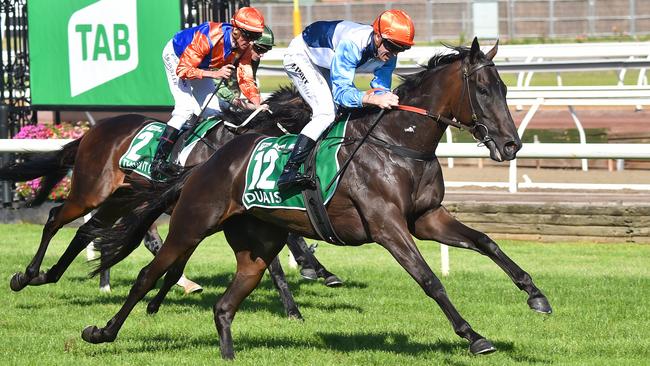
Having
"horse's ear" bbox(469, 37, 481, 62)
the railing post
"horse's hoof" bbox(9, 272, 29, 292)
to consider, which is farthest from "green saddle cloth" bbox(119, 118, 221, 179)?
the railing post

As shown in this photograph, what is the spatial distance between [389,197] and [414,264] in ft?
1.21

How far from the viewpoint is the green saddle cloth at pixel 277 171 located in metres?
5.81

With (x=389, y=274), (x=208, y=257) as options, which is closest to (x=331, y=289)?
(x=389, y=274)

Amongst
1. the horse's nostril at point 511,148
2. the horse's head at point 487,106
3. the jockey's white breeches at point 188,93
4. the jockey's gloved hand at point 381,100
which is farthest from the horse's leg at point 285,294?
the horse's nostril at point 511,148

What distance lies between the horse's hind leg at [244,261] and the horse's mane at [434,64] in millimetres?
1005

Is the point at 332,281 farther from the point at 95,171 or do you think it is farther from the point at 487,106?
the point at 487,106

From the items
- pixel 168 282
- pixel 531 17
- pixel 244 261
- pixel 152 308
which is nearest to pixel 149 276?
pixel 244 261

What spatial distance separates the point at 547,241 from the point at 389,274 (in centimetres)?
183

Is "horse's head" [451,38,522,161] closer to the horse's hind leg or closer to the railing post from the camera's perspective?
the horse's hind leg

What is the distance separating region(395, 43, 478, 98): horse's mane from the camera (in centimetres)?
578

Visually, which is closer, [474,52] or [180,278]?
[474,52]

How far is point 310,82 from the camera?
6.33m

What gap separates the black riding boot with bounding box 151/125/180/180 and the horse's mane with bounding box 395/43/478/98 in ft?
6.90

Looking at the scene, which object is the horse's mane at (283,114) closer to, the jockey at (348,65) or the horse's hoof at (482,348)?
the jockey at (348,65)
